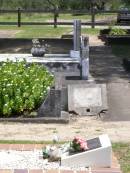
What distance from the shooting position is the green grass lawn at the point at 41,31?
29938 millimetres

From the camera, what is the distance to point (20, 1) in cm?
4344

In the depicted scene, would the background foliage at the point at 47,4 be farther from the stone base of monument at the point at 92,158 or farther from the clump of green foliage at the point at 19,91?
the stone base of monument at the point at 92,158

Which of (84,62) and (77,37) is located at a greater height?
(77,37)

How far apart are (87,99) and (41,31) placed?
2023cm

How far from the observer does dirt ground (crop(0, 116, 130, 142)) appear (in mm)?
9718

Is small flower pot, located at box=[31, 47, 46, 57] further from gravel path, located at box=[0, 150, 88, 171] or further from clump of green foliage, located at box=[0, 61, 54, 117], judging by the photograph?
gravel path, located at box=[0, 150, 88, 171]

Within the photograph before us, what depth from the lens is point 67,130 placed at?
10352mm

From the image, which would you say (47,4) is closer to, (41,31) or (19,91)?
(41,31)

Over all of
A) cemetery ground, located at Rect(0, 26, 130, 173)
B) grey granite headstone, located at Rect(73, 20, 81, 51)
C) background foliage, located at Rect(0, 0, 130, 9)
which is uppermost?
grey granite headstone, located at Rect(73, 20, 81, 51)

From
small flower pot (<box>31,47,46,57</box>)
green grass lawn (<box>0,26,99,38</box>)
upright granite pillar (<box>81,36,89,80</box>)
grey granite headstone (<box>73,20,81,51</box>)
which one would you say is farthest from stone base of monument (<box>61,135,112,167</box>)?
green grass lawn (<box>0,26,99,38</box>)

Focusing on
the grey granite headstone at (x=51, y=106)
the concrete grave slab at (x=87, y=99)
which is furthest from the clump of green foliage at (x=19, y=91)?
the concrete grave slab at (x=87, y=99)

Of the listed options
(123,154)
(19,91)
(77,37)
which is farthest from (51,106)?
(77,37)

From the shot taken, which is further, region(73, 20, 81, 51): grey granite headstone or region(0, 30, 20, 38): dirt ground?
region(0, 30, 20, 38): dirt ground

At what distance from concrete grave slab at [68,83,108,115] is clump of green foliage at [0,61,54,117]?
1.84 ft
